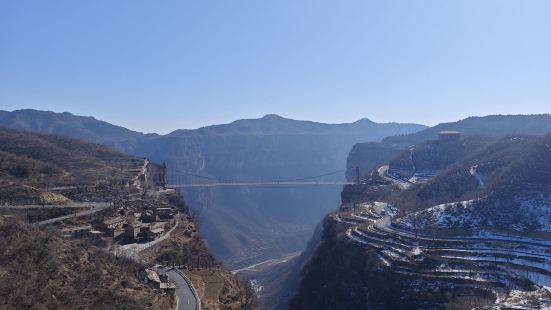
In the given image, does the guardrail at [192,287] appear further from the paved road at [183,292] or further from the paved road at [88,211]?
the paved road at [88,211]

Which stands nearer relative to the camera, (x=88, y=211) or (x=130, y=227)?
(x=130, y=227)

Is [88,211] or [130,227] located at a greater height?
[88,211]

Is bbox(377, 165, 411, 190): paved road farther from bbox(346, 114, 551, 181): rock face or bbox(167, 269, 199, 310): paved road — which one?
bbox(167, 269, 199, 310): paved road

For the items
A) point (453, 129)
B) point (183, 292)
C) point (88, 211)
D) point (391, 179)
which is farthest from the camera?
point (453, 129)

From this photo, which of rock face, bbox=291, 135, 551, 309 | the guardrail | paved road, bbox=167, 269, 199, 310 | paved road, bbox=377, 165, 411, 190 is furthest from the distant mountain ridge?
paved road, bbox=167, 269, 199, 310

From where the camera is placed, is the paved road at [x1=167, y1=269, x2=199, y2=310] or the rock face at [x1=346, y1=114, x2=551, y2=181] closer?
the paved road at [x1=167, y1=269, x2=199, y2=310]

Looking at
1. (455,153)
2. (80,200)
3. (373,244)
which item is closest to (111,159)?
(80,200)

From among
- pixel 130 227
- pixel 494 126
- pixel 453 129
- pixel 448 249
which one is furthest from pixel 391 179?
pixel 453 129

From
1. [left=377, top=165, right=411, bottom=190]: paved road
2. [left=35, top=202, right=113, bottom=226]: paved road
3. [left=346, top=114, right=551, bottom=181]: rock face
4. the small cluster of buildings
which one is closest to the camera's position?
the small cluster of buildings

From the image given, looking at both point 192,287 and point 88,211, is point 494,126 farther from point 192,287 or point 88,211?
point 192,287

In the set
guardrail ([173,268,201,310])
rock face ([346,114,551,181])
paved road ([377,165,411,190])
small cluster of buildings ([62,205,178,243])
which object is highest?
rock face ([346,114,551,181])
